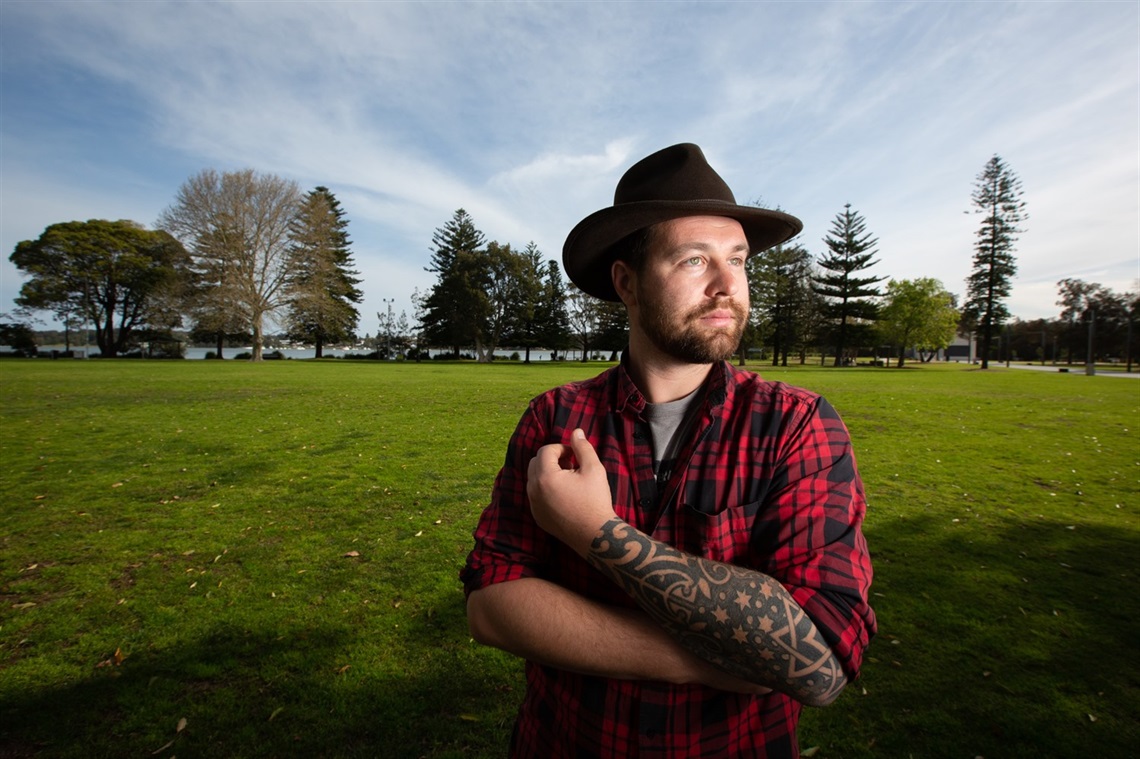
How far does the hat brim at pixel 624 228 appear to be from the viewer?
1.65 meters

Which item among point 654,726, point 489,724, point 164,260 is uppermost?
point 164,260

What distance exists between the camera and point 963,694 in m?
3.27

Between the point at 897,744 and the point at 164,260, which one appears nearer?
the point at 897,744

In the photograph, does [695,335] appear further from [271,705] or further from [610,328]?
[610,328]

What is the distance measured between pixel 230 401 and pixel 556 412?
56.6 feet

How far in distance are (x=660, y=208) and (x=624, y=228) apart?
0.51 ft

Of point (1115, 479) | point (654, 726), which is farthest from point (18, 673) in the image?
point (1115, 479)

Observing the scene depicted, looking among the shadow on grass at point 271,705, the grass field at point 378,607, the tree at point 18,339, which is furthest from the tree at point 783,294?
the tree at point 18,339

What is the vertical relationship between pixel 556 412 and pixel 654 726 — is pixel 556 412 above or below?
above

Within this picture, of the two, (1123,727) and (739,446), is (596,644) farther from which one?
(1123,727)

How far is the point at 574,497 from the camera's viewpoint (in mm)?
1270

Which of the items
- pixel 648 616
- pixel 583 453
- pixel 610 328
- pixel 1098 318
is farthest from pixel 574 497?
pixel 1098 318

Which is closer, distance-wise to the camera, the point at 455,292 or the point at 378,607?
the point at 378,607

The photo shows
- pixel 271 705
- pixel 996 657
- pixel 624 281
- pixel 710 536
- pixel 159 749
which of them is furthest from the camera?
pixel 996 657
